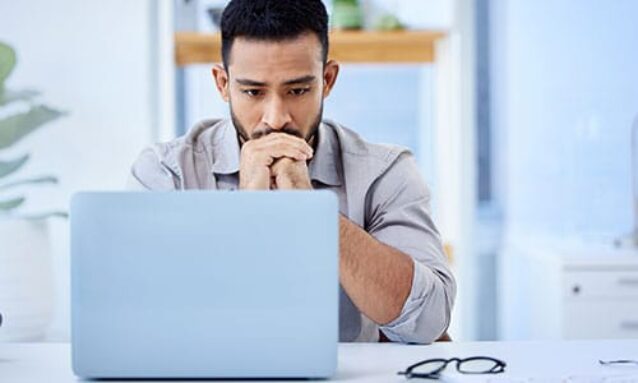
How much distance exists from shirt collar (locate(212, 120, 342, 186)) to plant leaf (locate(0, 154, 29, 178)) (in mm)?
881

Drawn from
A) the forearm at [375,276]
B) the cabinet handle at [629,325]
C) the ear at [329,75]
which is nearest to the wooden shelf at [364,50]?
the cabinet handle at [629,325]

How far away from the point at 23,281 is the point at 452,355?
145cm

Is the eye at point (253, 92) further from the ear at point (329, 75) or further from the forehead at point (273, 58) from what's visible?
the ear at point (329, 75)

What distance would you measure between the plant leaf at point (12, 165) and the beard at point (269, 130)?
3.11 feet

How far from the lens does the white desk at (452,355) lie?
3.54 ft

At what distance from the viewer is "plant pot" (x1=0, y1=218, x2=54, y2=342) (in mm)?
2262

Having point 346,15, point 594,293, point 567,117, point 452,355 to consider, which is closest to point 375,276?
point 452,355

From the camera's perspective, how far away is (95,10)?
2.79 m

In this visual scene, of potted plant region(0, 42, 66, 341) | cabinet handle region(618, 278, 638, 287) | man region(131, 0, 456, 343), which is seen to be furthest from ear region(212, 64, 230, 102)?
cabinet handle region(618, 278, 638, 287)

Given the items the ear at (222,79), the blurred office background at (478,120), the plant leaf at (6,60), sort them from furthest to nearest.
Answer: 1. the blurred office background at (478,120)
2. the plant leaf at (6,60)
3. the ear at (222,79)

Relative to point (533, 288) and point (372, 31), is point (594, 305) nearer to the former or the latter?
point (533, 288)

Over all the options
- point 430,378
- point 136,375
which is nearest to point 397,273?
point 430,378

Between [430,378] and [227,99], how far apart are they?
2.53ft

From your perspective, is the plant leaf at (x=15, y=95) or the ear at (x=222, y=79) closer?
the ear at (x=222, y=79)
